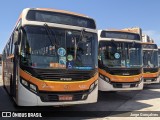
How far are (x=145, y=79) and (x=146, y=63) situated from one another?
1.05 meters

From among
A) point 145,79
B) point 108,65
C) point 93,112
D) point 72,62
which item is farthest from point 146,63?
point 72,62

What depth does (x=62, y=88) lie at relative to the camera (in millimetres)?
8086

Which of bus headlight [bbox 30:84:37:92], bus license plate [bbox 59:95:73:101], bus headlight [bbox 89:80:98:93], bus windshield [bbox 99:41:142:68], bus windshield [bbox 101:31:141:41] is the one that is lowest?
bus license plate [bbox 59:95:73:101]

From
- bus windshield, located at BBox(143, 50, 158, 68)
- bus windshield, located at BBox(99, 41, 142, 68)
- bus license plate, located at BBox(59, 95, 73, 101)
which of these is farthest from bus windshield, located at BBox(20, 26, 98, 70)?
bus windshield, located at BBox(143, 50, 158, 68)

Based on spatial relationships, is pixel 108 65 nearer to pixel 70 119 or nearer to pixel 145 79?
pixel 70 119

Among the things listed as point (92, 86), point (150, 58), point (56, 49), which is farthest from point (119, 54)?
point (150, 58)

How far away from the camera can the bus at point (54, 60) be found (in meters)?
7.88

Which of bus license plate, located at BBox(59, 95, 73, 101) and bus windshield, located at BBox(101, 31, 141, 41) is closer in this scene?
bus license plate, located at BBox(59, 95, 73, 101)

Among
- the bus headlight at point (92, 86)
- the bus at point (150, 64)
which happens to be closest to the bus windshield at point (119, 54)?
the bus headlight at point (92, 86)

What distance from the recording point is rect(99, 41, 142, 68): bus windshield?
12219 mm

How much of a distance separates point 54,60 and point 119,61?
485 centimetres

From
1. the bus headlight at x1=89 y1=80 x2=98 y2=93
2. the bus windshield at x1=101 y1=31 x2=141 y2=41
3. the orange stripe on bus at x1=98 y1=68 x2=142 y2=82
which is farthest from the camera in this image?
the bus windshield at x1=101 y1=31 x2=141 y2=41

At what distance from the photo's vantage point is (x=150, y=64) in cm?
1745

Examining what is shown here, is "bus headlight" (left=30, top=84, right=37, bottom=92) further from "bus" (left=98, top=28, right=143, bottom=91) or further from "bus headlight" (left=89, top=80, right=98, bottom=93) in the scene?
"bus" (left=98, top=28, right=143, bottom=91)
